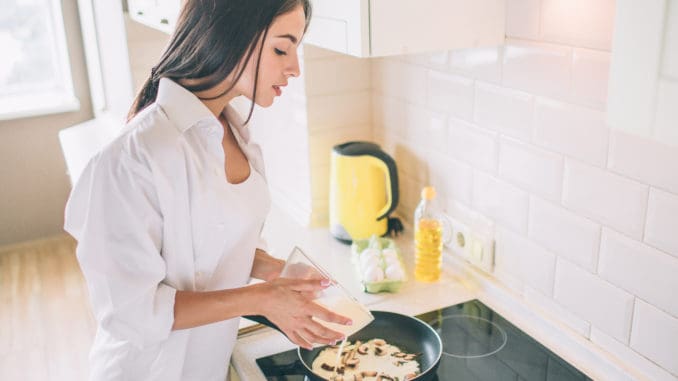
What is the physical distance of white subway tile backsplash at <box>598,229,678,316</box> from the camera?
3.62 feet

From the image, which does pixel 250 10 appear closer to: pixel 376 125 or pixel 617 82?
pixel 617 82

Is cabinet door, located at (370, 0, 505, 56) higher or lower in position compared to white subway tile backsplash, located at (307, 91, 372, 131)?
higher

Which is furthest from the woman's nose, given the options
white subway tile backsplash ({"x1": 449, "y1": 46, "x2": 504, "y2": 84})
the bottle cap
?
the bottle cap

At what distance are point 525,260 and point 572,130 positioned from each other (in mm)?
321

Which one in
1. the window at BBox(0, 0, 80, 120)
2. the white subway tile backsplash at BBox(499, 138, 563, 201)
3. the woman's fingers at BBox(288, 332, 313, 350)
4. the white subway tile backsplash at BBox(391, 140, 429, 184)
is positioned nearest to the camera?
the woman's fingers at BBox(288, 332, 313, 350)

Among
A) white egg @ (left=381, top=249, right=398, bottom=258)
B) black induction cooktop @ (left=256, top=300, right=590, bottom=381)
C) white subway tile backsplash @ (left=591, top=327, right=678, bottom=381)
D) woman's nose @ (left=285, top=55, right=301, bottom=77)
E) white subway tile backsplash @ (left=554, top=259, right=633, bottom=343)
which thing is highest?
woman's nose @ (left=285, top=55, right=301, bottom=77)

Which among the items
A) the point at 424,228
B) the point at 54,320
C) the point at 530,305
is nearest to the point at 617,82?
the point at 530,305

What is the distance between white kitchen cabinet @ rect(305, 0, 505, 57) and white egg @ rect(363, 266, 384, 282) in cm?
51

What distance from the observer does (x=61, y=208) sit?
3.71 metres

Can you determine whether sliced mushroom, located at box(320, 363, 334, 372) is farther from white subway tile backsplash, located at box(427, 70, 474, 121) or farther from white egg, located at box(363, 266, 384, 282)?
white subway tile backsplash, located at box(427, 70, 474, 121)

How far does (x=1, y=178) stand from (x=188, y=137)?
284 cm

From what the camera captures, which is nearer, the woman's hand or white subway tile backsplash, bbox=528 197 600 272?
the woman's hand

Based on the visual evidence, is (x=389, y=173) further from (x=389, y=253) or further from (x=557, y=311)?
(x=557, y=311)

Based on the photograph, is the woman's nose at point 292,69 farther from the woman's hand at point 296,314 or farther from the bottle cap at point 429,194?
the bottle cap at point 429,194
